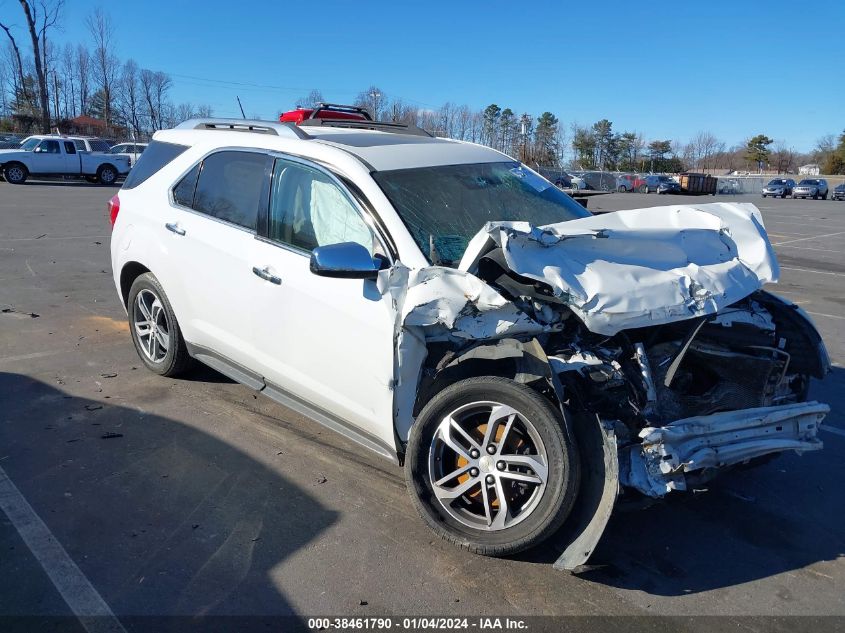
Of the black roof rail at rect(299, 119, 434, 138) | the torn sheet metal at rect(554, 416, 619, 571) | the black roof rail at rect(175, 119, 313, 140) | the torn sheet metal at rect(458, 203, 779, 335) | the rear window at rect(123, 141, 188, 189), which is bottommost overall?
the torn sheet metal at rect(554, 416, 619, 571)

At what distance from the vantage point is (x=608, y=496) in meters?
2.87

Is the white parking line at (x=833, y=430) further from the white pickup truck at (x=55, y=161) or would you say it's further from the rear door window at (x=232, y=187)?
the white pickup truck at (x=55, y=161)

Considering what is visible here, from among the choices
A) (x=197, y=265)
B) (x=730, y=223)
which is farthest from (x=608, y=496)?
(x=197, y=265)

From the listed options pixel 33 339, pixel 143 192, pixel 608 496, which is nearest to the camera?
pixel 608 496

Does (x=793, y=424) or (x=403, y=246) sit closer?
(x=793, y=424)

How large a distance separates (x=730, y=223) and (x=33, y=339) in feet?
19.3

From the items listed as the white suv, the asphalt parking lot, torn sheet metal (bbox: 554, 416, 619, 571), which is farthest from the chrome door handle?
torn sheet metal (bbox: 554, 416, 619, 571)

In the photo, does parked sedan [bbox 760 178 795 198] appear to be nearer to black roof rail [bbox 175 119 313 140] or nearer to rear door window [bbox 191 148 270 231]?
black roof rail [bbox 175 119 313 140]

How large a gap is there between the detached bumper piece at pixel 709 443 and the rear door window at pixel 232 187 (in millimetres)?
2650

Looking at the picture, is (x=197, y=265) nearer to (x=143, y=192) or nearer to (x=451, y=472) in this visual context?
(x=143, y=192)

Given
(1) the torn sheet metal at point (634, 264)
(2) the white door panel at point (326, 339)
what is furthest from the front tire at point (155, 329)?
(1) the torn sheet metal at point (634, 264)

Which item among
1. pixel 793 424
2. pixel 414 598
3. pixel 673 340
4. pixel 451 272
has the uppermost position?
pixel 451 272

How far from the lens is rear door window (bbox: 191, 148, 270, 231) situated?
169 inches

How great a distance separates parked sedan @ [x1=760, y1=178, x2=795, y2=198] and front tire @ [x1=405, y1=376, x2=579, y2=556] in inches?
2398
